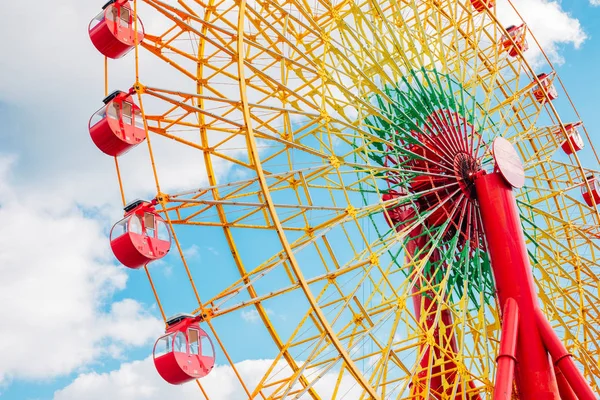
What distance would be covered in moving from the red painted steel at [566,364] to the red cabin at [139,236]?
7.15 meters

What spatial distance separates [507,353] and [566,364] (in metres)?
1.06

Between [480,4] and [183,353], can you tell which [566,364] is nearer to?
[183,353]

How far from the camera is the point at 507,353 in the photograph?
14070 mm

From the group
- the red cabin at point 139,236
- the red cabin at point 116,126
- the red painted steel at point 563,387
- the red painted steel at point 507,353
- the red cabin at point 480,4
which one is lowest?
the red painted steel at point 563,387

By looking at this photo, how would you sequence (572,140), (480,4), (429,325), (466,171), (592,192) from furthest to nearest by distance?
(572,140), (592,192), (480,4), (466,171), (429,325)

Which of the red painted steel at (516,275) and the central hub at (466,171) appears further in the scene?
the central hub at (466,171)

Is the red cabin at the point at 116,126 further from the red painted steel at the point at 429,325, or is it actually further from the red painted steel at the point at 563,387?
the red painted steel at the point at 563,387

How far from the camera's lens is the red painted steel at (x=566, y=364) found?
1379 cm

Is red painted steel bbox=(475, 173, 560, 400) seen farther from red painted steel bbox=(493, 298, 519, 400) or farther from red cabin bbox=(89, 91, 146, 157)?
red cabin bbox=(89, 91, 146, 157)

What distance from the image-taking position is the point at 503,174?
16.3 metres

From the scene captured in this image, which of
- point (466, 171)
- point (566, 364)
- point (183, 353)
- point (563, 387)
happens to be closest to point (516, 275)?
point (566, 364)

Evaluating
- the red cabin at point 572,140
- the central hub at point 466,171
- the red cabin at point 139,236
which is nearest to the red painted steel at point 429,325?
the central hub at point 466,171

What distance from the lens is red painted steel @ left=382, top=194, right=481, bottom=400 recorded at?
15719 millimetres

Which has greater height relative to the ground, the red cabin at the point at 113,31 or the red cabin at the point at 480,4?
the red cabin at the point at 480,4
